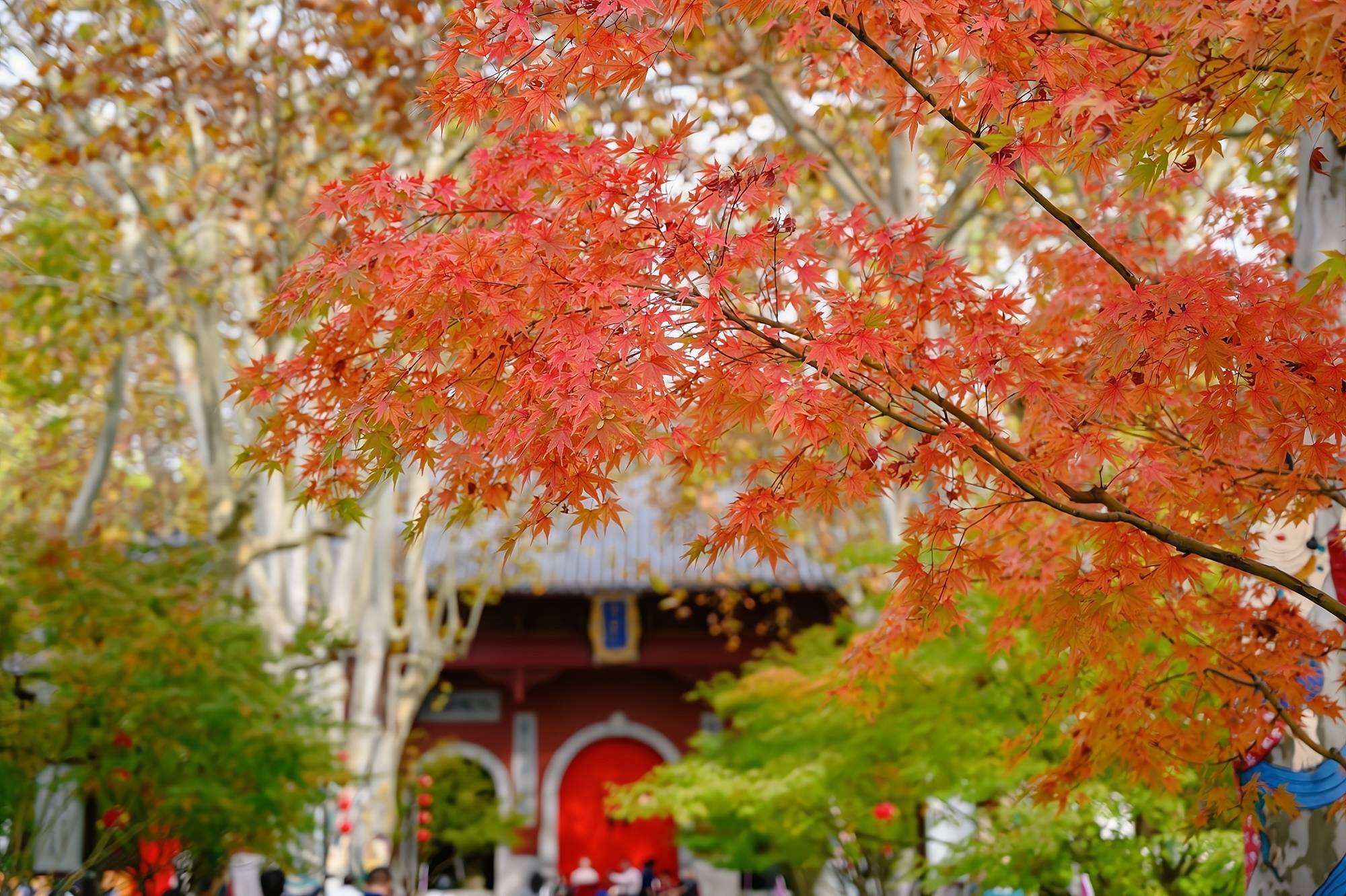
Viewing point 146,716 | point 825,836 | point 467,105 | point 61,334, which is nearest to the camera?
point 467,105

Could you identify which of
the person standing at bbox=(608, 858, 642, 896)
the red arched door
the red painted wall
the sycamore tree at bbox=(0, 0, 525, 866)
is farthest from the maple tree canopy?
the red painted wall

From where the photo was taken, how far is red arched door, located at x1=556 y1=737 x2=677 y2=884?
17828 mm

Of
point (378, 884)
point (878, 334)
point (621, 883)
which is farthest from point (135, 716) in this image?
point (621, 883)

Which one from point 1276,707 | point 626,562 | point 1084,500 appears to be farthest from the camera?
point 626,562

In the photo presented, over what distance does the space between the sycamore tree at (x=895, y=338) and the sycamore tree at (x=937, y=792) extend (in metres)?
1.20

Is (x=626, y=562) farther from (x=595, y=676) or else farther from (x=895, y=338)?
(x=895, y=338)

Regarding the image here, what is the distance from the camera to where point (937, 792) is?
7570 millimetres

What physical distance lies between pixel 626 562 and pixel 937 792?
33.2 feet

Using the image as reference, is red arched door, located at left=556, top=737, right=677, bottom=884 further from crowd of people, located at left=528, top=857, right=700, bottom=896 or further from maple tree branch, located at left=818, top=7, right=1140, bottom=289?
maple tree branch, located at left=818, top=7, right=1140, bottom=289

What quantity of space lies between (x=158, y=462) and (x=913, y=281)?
55.1ft

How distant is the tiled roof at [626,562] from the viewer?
54.1ft

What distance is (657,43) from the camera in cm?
299

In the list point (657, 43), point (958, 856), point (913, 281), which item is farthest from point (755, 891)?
point (657, 43)

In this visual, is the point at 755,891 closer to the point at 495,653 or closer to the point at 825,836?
the point at 495,653
